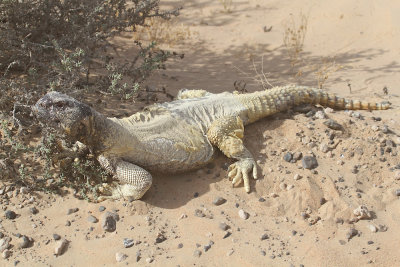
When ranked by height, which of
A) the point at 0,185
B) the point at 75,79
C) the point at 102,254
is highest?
the point at 75,79

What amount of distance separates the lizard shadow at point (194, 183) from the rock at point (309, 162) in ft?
1.61

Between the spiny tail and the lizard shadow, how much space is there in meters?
0.47

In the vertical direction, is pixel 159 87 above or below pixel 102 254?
above

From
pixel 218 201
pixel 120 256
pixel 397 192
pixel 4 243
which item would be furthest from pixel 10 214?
pixel 397 192

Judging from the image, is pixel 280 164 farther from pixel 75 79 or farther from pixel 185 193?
pixel 75 79

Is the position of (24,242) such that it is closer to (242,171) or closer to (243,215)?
(243,215)

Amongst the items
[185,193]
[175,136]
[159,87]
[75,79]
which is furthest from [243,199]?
[159,87]

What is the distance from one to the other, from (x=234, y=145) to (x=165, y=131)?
34.4 inches

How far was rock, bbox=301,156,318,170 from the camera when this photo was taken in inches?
209

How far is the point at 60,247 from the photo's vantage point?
432 cm

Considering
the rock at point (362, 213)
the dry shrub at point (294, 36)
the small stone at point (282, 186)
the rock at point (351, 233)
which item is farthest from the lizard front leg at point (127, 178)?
the dry shrub at point (294, 36)

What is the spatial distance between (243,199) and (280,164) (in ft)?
2.48

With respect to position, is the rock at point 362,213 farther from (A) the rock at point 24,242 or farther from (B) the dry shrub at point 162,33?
(B) the dry shrub at point 162,33

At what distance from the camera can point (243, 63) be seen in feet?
30.2
